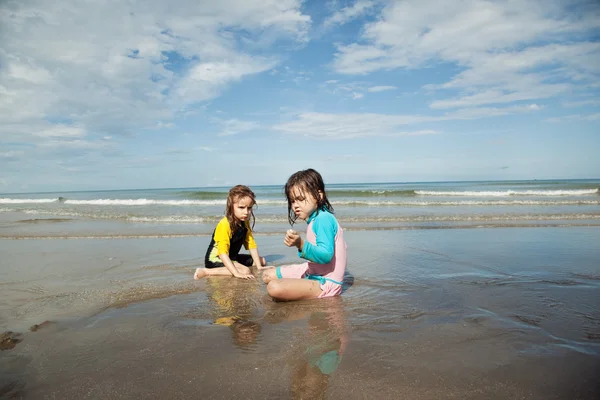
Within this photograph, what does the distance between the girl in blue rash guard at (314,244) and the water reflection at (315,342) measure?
141mm

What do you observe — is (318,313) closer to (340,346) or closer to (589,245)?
(340,346)

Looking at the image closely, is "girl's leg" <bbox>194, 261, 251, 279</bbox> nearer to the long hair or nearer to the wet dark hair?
the long hair

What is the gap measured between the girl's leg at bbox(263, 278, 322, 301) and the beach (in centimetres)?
9

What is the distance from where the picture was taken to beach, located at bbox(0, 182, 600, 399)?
82.2 inches

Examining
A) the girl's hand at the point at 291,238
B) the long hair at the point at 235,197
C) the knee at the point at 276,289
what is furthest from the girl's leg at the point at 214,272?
the girl's hand at the point at 291,238

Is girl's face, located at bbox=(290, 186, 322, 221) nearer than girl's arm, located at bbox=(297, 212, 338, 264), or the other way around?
girl's arm, located at bbox=(297, 212, 338, 264)

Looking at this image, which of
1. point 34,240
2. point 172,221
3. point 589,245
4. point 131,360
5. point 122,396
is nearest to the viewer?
point 122,396

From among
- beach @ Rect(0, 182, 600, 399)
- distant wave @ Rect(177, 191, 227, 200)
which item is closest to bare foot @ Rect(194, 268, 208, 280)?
beach @ Rect(0, 182, 600, 399)

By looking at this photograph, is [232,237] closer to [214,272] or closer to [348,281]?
[214,272]

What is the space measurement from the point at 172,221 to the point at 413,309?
11.8 m

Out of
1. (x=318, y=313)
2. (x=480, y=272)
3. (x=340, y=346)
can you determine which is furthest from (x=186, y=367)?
(x=480, y=272)

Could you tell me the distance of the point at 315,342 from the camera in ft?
8.86

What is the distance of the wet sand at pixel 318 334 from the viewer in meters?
2.08

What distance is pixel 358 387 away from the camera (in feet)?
6.70
